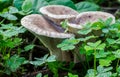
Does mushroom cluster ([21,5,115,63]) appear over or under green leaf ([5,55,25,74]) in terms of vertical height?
over

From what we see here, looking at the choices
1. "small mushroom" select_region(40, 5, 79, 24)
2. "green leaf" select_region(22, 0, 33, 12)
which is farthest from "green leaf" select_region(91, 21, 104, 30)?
"green leaf" select_region(22, 0, 33, 12)

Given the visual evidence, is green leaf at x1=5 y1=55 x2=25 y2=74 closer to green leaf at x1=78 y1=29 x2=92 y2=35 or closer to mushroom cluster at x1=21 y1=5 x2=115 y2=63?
mushroom cluster at x1=21 y1=5 x2=115 y2=63

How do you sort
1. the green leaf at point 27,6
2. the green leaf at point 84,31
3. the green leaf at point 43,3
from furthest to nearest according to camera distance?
the green leaf at point 43,3, the green leaf at point 27,6, the green leaf at point 84,31

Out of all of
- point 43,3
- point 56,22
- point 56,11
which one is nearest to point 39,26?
point 56,22

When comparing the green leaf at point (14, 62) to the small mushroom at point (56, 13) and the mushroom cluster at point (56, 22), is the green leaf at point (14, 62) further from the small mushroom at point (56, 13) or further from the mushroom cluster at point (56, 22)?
the small mushroom at point (56, 13)

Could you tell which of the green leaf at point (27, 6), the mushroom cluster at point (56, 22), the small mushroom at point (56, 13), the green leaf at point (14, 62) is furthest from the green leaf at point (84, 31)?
the green leaf at point (27, 6)

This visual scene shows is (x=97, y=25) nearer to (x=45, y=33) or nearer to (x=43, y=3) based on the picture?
(x=45, y=33)

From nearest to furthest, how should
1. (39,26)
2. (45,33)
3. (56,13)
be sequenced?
(45,33)
(39,26)
(56,13)

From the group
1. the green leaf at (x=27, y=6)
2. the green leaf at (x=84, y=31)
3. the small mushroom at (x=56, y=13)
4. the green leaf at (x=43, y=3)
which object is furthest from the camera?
the green leaf at (x=43, y=3)
